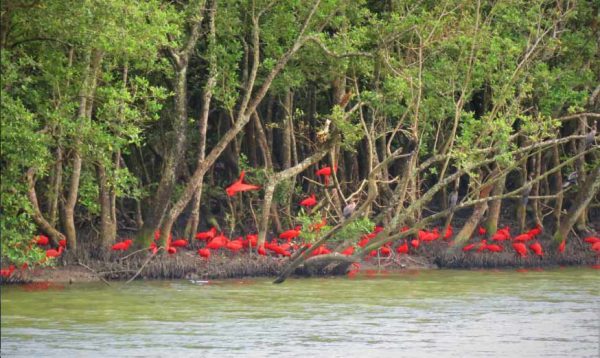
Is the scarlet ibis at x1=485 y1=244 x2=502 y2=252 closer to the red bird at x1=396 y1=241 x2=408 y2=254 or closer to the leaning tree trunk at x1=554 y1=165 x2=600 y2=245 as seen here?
the leaning tree trunk at x1=554 y1=165 x2=600 y2=245

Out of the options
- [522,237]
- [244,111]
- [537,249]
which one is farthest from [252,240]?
[537,249]

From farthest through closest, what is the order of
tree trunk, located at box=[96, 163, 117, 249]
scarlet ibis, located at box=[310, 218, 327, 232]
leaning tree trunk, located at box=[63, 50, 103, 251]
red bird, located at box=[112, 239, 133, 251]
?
tree trunk, located at box=[96, 163, 117, 249] < red bird, located at box=[112, 239, 133, 251] < scarlet ibis, located at box=[310, 218, 327, 232] < leaning tree trunk, located at box=[63, 50, 103, 251]

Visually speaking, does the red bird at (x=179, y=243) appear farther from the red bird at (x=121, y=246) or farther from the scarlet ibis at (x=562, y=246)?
the scarlet ibis at (x=562, y=246)

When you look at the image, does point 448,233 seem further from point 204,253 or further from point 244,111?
point 204,253

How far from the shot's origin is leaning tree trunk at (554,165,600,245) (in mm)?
28469

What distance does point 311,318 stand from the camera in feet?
67.8

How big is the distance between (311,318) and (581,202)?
31.8 feet

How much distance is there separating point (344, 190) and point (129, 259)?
7699 millimetres

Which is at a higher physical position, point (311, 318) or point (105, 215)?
point (105, 215)

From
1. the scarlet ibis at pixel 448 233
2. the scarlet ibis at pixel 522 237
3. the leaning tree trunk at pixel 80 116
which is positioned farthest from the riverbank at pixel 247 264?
the leaning tree trunk at pixel 80 116

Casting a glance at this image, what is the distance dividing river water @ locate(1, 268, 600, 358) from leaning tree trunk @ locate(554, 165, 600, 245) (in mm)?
2714

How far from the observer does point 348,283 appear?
24969mm

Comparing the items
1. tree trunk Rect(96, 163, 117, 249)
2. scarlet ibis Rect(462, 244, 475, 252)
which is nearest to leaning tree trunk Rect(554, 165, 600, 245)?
scarlet ibis Rect(462, 244, 475, 252)

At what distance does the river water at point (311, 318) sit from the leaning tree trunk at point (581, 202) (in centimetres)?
271
